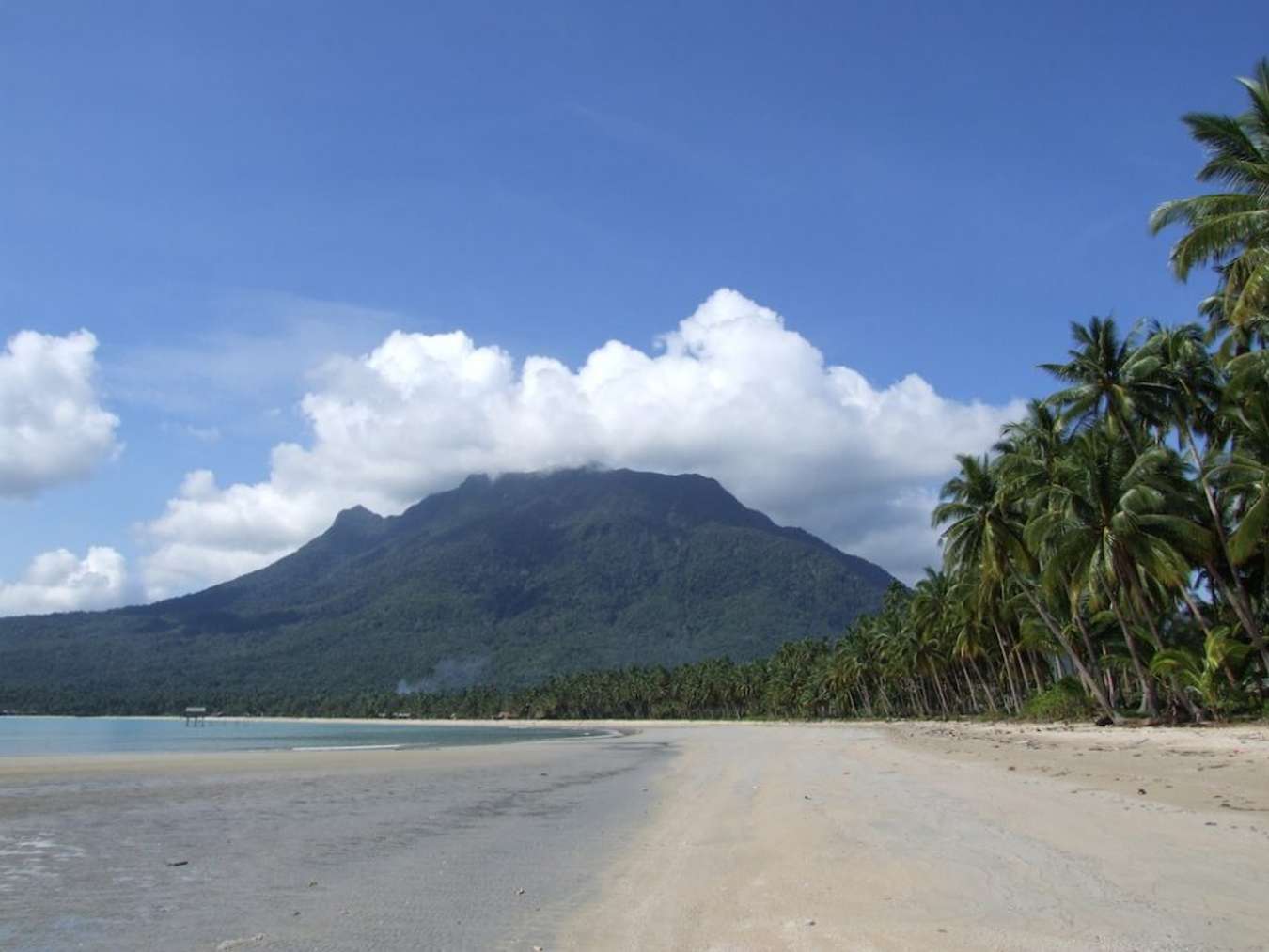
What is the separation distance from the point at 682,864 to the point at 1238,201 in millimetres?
19978

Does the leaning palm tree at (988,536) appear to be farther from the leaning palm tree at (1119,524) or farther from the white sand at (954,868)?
the white sand at (954,868)

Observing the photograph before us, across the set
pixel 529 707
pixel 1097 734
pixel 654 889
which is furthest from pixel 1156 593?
pixel 529 707

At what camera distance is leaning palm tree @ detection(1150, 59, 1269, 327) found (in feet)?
64.2

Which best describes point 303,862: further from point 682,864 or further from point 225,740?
point 225,740

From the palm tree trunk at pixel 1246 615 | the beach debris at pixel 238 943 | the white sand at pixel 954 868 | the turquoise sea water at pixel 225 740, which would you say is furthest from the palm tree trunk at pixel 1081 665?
the turquoise sea water at pixel 225 740

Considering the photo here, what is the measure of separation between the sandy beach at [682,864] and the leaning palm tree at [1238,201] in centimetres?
1095

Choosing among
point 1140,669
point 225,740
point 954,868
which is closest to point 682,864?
point 954,868

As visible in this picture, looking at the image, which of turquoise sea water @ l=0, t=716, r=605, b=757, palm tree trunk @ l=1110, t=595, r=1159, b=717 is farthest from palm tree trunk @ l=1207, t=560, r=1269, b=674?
turquoise sea water @ l=0, t=716, r=605, b=757

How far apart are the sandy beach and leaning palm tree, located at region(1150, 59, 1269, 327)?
1095cm

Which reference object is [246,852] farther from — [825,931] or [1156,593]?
[1156,593]

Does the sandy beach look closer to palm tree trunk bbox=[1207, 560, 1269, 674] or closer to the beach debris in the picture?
the beach debris

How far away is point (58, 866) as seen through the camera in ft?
36.8

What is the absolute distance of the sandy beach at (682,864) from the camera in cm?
704

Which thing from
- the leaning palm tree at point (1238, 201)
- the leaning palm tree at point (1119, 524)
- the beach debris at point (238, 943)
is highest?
the leaning palm tree at point (1238, 201)
